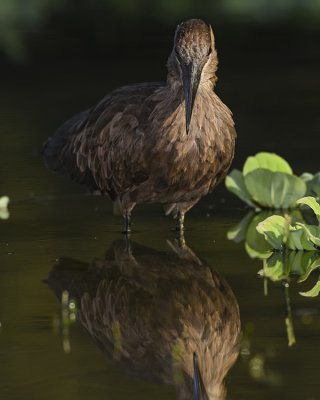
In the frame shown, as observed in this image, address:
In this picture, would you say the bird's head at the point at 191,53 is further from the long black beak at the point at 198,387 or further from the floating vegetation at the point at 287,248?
the long black beak at the point at 198,387

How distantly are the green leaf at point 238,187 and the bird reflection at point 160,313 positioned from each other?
1093 millimetres

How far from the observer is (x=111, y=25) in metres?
18.3

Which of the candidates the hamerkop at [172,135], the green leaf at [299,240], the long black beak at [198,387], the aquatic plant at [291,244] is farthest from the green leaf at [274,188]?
the long black beak at [198,387]

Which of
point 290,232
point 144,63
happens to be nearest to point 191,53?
point 290,232

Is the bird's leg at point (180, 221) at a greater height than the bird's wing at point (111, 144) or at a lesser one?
lesser

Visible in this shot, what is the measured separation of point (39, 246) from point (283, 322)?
2.20 metres

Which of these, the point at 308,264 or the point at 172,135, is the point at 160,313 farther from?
the point at 172,135

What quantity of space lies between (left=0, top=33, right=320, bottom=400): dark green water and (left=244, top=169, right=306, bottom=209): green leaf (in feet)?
0.77

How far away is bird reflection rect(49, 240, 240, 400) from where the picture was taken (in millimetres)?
5039

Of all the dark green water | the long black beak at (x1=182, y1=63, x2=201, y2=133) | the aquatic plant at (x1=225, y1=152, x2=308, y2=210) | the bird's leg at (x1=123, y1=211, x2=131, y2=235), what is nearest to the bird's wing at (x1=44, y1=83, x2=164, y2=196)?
the bird's leg at (x1=123, y1=211, x2=131, y2=235)

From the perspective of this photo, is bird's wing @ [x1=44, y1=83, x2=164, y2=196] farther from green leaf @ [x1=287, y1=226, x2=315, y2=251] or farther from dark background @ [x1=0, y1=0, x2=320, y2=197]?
green leaf @ [x1=287, y1=226, x2=315, y2=251]

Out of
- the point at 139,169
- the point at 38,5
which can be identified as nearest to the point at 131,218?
the point at 139,169

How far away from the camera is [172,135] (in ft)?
24.0

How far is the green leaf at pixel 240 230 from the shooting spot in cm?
752
